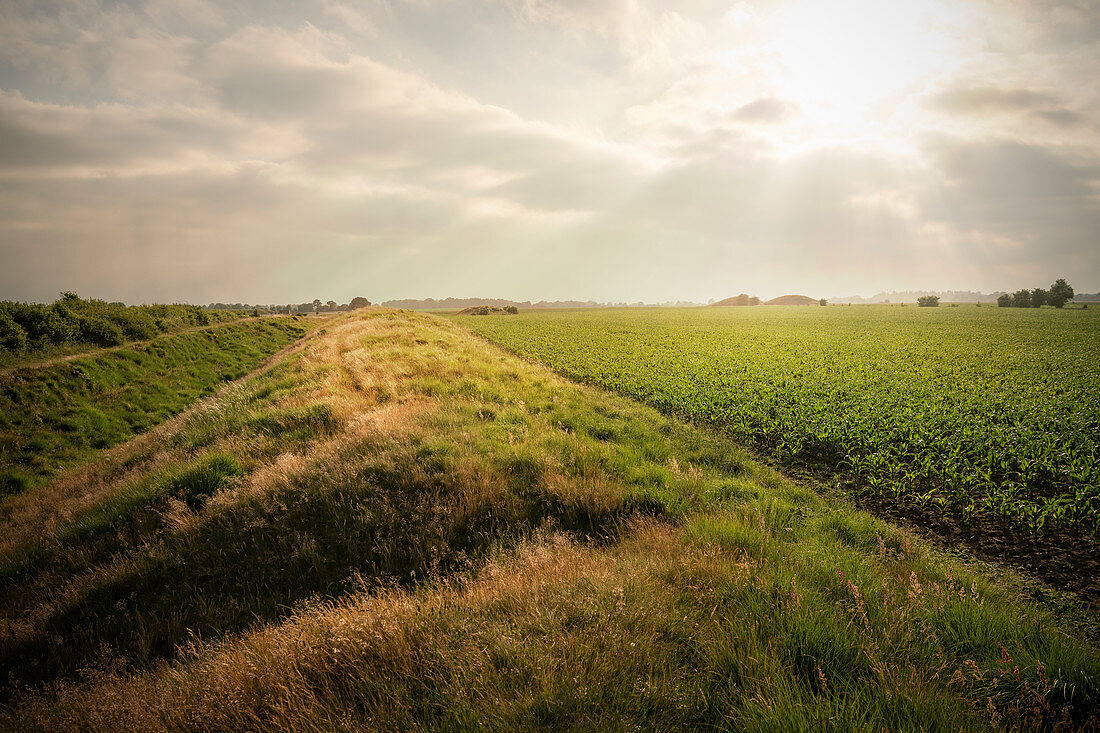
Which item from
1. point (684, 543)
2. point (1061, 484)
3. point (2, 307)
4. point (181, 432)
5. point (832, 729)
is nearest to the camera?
point (832, 729)

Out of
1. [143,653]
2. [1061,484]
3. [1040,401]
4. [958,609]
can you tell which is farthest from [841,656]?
[1040,401]

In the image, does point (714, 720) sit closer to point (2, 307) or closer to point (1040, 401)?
point (1040, 401)

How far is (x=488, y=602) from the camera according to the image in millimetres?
3668

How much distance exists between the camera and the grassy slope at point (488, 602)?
8.70ft

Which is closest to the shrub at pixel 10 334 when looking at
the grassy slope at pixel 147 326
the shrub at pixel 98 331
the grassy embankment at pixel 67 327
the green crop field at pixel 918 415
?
the grassy embankment at pixel 67 327

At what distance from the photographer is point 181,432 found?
9930 mm

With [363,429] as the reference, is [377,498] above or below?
below

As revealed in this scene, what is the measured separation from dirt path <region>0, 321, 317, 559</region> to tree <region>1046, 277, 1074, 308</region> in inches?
6261

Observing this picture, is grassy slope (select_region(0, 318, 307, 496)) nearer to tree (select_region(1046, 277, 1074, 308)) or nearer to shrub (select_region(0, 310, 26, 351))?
shrub (select_region(0, 310, 26, 351))

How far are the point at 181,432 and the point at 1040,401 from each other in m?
25.0

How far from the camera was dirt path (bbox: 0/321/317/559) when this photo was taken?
6.66 m

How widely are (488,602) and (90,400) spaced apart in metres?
21.0

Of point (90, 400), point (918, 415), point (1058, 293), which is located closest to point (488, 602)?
point (918, 415)

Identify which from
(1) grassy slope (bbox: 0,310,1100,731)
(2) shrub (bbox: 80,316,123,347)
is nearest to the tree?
(1) grassy slope (bbox: 0,310,1100,731)
